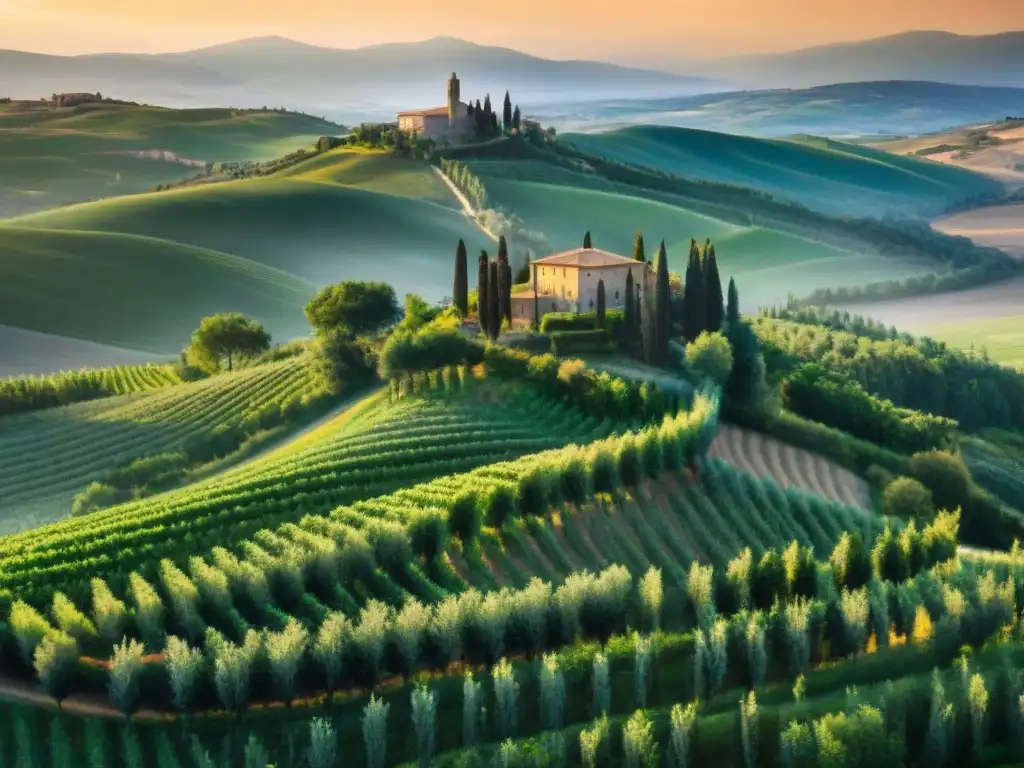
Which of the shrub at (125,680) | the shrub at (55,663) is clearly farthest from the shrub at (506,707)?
the shrub at (55,663)


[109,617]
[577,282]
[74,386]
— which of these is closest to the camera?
[109,617]

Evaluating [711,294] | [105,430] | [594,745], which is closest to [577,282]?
[711,294]

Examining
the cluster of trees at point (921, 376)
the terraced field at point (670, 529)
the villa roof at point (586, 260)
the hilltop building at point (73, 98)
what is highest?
the hilltop building at point (73, 98)

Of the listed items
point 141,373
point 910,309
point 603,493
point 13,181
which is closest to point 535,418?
point 603,493

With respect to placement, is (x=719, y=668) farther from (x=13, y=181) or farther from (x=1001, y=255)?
(x=13, y=181)

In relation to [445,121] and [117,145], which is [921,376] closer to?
[445,121]

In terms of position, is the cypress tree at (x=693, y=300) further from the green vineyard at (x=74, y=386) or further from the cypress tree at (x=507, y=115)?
the cypress tree at (x=507, y=115)
